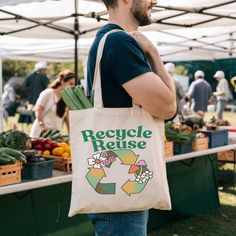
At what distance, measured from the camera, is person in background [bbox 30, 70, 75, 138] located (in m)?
6.17

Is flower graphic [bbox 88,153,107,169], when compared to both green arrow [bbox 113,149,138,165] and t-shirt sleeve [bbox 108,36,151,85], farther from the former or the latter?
t-shirt sleeve [bbox 108,36,151,85]

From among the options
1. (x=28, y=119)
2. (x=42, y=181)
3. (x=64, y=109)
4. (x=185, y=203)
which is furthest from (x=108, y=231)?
(x=28, y=119)

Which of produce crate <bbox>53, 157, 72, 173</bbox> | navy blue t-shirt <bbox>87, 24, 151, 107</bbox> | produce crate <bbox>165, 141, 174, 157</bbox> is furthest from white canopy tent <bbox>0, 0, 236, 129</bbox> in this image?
navy blue t-shirt <bbox>87, 24, 151, 107</bbox>

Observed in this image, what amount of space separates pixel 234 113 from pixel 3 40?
14.7 meters

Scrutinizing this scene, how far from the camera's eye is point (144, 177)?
1679mm

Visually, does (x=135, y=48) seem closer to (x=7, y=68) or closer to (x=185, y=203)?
(x=185, y=203)

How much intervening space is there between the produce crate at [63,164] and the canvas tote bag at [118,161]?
5.84 ft

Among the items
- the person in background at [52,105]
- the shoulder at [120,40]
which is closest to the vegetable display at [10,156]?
the shoulder at [120,40]

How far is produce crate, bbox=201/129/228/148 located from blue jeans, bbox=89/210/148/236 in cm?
341

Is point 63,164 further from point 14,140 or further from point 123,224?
point 123,224

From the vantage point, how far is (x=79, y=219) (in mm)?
3881

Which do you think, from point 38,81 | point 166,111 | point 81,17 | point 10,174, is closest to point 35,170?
point 10,174

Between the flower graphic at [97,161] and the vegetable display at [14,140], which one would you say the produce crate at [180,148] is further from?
the flower graphic at [97,161]

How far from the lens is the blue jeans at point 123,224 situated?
170 cm
